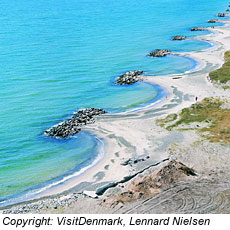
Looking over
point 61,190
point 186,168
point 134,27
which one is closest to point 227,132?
point 186,168

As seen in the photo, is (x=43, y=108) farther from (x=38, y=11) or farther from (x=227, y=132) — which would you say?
(x=38, y=11)

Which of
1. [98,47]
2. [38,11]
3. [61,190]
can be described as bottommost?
[61,190]

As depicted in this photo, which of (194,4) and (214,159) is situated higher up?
(194,4)

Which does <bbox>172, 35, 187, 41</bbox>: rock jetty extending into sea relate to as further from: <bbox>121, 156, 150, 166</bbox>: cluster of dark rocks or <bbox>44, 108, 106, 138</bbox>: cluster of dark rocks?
<bbox>121, 156, 150, 166</bbox>: cluster of dark rocks

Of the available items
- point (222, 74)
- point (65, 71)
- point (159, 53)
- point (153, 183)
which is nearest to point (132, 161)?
point (153, 183)

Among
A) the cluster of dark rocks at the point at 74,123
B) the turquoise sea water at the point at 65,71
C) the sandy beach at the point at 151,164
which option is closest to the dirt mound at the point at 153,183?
the sandy beach at the point at 151,164

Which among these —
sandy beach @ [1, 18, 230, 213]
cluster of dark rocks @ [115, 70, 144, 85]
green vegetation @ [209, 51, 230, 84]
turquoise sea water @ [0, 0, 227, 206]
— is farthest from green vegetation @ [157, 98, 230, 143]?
cluster of dark rocks @ [115, 70, 144, 85]
